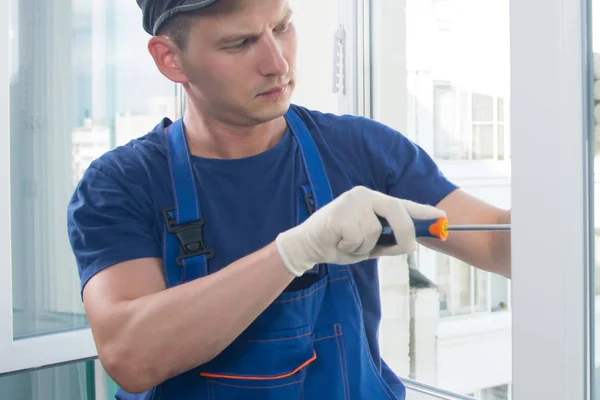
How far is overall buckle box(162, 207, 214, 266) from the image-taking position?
1.04 meters

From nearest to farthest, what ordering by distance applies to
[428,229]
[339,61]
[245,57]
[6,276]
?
[428,229] < [245,57] < [6,276] < [339,61]

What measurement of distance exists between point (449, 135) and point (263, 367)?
160 centimetres

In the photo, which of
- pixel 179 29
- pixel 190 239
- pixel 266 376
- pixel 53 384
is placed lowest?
pixel 53 384

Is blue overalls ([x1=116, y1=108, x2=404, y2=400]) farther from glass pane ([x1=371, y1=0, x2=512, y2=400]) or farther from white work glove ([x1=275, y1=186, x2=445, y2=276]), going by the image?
glass pane ([x1=371, y1=0, x2=512, y2=400])

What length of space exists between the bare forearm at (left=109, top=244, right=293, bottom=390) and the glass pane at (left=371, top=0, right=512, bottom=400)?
1042 millimetres

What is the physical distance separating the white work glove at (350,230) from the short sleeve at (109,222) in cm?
28

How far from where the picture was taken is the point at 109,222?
1050mm

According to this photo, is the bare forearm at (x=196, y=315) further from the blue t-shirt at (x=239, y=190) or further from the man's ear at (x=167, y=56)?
the man's ear at (x=167, y=56)

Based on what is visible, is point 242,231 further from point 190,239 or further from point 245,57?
point 245,57

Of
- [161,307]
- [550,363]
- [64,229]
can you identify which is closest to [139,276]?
[161,307]

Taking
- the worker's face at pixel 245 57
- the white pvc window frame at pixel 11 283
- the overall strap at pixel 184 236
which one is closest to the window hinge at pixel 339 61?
the white pvc window frame at pixel 11 283

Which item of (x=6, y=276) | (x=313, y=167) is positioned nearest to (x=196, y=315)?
(x=313, y=167)

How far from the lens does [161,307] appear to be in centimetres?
94

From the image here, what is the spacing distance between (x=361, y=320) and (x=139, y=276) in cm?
39
